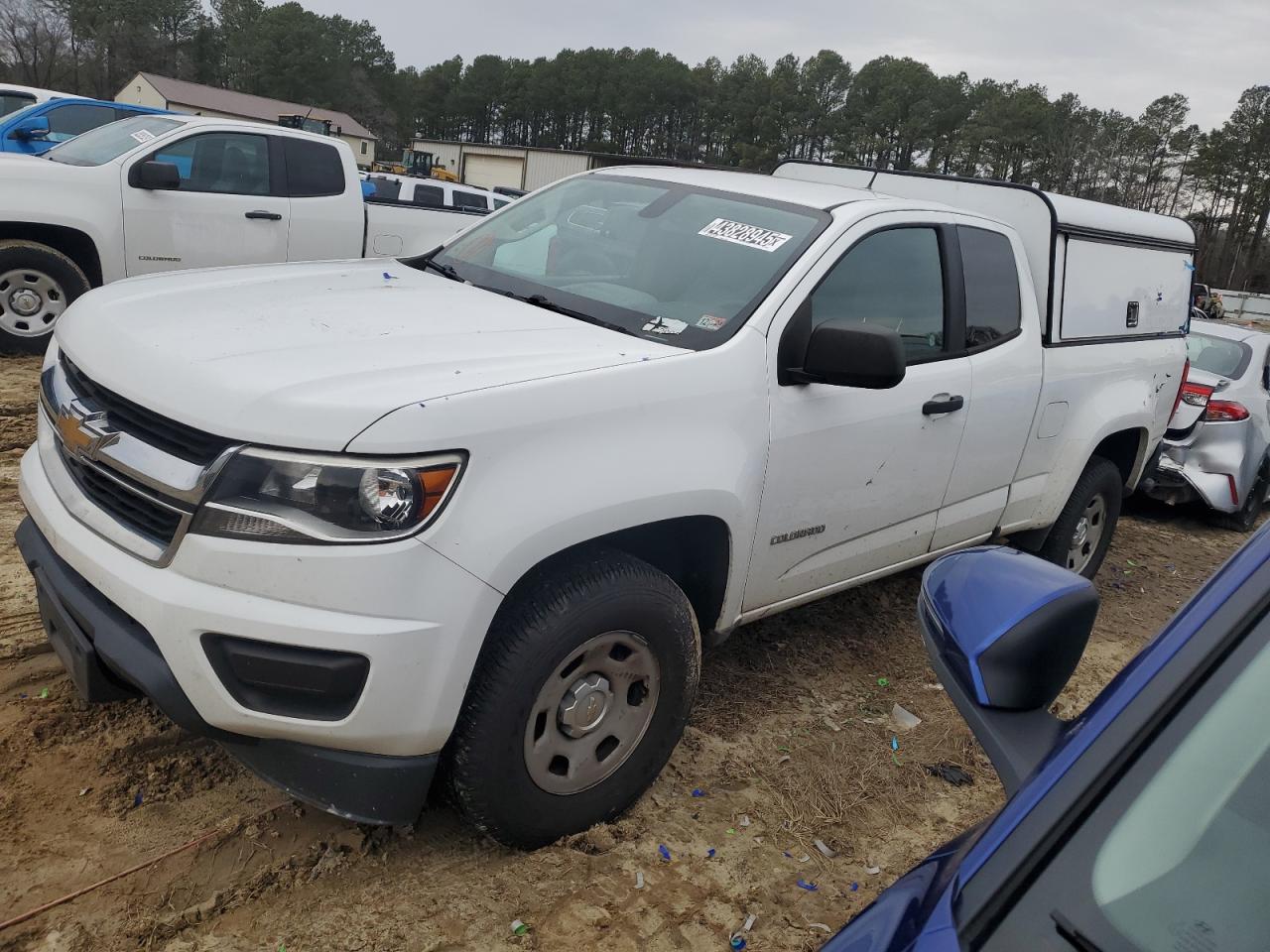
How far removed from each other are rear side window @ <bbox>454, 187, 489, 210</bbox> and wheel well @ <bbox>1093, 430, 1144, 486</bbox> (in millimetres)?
11690

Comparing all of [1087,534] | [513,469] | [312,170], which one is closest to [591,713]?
[513,469]

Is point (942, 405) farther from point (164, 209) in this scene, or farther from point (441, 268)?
point (164, 209)

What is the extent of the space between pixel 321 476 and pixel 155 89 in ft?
199

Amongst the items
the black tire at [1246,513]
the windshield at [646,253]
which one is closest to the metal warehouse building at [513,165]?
the black tire at [1246,513]

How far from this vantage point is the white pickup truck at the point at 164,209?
6855mm

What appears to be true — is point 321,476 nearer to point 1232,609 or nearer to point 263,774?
point 263,774

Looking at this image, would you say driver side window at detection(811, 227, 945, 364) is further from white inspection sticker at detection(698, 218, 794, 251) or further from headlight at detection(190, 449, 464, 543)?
headlight at detection(190, 449, 464, 543)

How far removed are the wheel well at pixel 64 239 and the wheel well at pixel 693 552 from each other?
19.4ft

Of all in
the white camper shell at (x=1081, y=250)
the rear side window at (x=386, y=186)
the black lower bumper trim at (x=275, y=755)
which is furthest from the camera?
the rear side window at (x=386, y=186)

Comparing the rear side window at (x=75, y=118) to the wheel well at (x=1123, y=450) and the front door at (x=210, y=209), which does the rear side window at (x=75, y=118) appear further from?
the wheel well at (x=1123, y=450)

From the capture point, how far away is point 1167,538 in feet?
25.0

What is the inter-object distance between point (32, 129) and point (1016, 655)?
38.4 ft

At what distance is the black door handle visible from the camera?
3.55m

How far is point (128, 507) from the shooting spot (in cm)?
234
